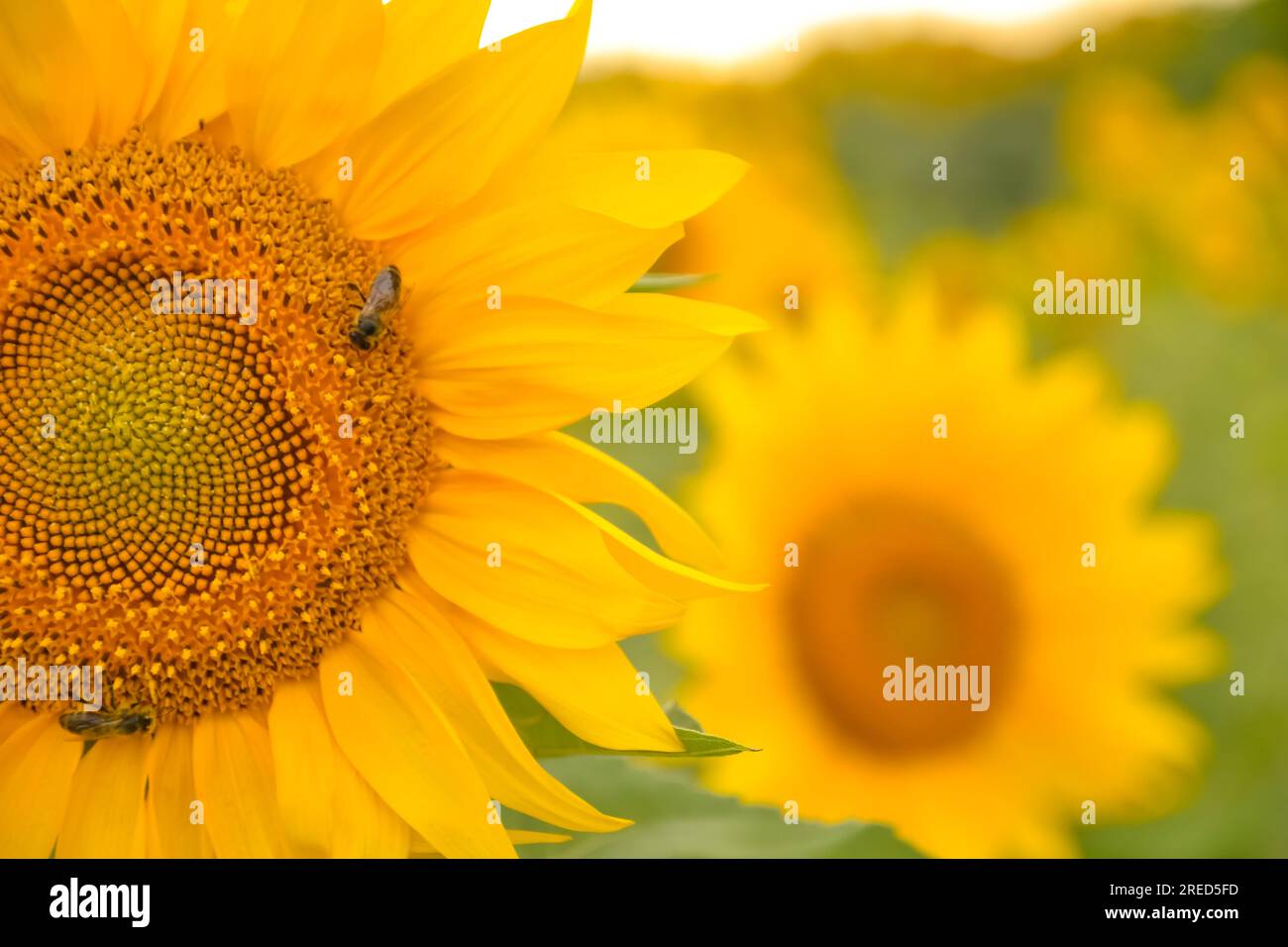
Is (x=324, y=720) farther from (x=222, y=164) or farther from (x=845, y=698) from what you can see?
(x=845, y=698)

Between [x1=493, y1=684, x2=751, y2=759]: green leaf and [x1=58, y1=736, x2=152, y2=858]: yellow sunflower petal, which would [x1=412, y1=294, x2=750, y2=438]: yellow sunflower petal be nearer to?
[x1=493, y1=684, x2=751, y2=759]: green leaf

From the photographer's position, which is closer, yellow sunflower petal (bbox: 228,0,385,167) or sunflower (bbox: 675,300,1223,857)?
yellow sunflower petal (bbox: 228,0,385,167)

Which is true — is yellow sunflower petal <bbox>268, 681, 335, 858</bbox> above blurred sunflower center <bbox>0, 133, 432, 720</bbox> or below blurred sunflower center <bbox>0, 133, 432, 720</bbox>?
below

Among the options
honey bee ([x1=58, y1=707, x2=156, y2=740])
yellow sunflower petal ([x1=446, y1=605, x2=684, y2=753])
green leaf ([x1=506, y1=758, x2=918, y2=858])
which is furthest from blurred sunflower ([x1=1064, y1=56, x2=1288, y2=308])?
honey bee ([x1=58, y1=707, x2=156, y2=740])

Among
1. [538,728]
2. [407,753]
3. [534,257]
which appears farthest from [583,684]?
[534,257]
